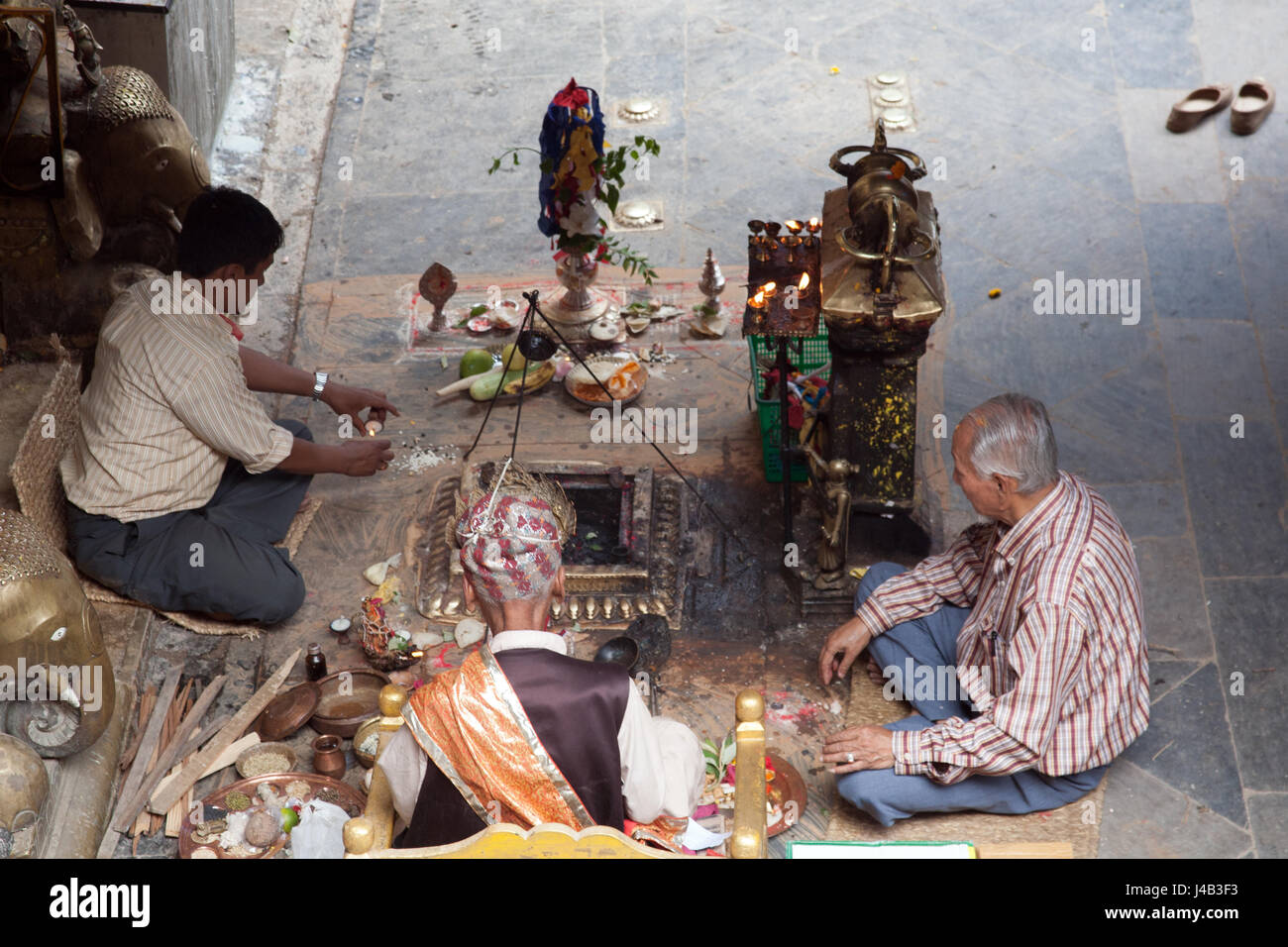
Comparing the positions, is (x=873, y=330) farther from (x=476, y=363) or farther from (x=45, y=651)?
(x=45, y=651)

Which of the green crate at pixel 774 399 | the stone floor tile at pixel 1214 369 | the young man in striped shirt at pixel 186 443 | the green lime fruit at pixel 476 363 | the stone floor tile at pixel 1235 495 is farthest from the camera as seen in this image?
the green lime fruit at pixel 476 363

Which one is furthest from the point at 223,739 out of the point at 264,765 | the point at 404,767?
the point at 404,767

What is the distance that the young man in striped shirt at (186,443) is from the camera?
4871mm

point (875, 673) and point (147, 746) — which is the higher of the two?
point (875, 673)

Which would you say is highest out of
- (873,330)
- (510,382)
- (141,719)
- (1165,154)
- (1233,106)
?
(1233,106)

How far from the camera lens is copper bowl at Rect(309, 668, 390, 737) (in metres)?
4.72

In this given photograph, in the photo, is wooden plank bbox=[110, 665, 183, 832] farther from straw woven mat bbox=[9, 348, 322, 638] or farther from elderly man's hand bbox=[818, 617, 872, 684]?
elderly man's hand bbox=[818, 617, 872, 684]

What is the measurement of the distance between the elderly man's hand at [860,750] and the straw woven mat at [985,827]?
0.68ft

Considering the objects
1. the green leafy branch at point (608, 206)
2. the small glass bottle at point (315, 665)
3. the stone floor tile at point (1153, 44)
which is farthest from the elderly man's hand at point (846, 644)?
the stone floor tile at point (1153, 44)

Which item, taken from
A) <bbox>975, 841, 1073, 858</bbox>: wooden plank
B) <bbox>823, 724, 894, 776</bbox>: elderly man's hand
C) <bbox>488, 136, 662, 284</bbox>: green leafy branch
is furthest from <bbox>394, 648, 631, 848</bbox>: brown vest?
<bbox>488, 136, 662, 284</bbox>: green leafy branch

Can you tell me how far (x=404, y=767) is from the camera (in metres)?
3.37

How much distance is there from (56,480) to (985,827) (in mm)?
3395

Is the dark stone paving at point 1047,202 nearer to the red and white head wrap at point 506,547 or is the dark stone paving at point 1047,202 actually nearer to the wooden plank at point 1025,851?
the wooden plank at point 1025,851
